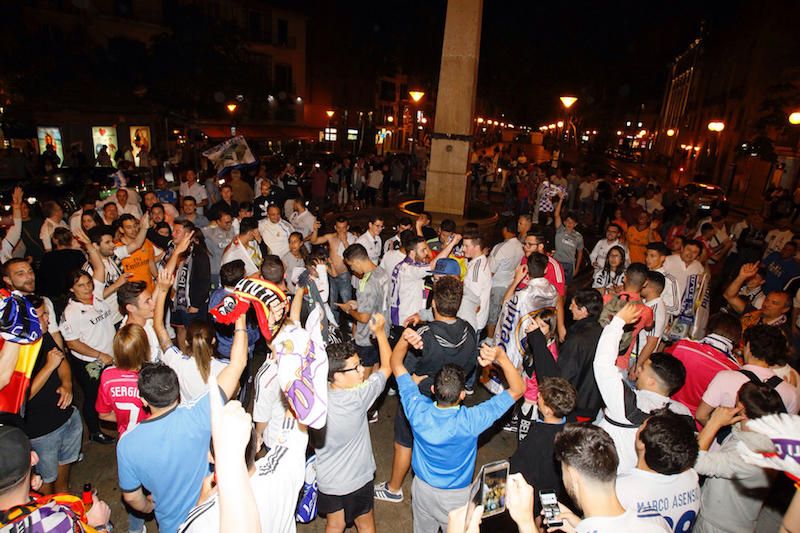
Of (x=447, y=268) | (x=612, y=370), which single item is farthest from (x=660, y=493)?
(x=447, y=268)

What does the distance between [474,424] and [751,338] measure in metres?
2.69

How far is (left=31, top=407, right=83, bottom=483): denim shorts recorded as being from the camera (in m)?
3.65

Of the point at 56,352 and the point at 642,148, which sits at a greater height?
the point at 642,148

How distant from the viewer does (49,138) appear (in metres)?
22.0

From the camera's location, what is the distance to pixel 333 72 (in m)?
43.1

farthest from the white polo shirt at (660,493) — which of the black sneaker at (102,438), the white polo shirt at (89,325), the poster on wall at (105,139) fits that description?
the poster on wall at (105,139)

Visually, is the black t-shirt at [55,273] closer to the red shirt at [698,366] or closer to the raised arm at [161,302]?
the raised arm at [161,302]

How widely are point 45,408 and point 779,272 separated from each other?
968cm

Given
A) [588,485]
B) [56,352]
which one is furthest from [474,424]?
[56,352]

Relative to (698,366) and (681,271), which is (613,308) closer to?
(698,366)

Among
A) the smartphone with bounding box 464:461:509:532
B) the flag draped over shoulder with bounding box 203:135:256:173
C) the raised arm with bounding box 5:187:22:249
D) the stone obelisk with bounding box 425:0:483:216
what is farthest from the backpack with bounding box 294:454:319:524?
the stone obelisk with bounding box 425:0:483:216

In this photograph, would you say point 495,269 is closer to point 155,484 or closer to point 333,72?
point 155,484

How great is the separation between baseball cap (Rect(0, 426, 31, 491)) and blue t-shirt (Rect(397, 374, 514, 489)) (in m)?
2.01

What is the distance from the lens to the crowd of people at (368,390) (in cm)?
228
